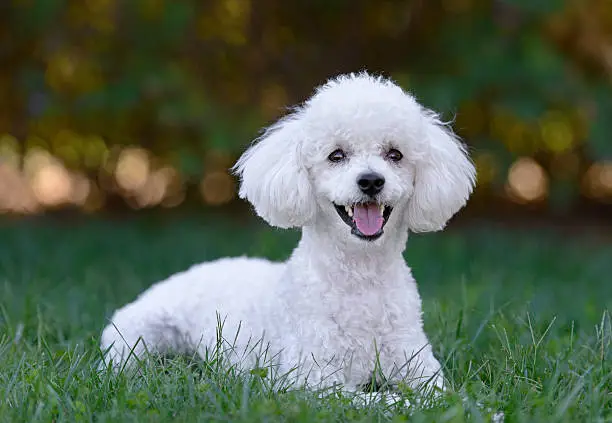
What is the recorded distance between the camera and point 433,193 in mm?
3293

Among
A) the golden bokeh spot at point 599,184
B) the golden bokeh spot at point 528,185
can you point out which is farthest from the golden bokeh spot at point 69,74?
the golden bokeh spot at point 599,184

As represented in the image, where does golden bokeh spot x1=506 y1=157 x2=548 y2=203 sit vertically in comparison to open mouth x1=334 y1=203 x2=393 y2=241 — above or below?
below

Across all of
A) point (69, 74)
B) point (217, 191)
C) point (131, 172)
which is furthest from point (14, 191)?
point (69, 74)

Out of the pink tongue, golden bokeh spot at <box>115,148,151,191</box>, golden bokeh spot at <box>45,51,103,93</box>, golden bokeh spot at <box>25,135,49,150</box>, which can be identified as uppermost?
golden bokeh spot at <box>45,51,103,93</box>

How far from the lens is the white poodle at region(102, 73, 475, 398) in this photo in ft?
10.5

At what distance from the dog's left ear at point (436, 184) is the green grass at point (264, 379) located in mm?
594

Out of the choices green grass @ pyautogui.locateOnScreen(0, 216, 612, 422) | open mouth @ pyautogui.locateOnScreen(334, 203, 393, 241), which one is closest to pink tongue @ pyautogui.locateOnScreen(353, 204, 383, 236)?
open mouth @ pyautogui.locateOnScreen(334, 203, 393, 241)

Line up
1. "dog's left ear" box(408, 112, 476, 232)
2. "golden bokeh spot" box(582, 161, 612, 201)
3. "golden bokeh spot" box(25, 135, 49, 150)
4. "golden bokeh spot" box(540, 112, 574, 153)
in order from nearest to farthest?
"dog's left ear" box(408, 112, 476, 232) < "golden bokeh spot" box(540, 112, 574, 153) < "golden bokeh spot" box(25, 135, 49, 150) < "golden bokeh spot" box(582, 161, 612, 201)

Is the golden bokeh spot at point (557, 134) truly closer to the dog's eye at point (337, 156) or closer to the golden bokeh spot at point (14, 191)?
the dog's eye at point (337, 156)

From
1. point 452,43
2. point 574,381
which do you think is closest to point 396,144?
point 574,381

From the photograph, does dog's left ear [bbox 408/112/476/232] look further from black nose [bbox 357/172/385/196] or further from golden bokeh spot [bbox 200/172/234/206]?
golden bokeh spot [bbox 200/172/234/206]

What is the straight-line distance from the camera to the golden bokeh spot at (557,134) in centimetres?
899

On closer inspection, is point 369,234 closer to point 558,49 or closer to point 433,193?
point 433,193

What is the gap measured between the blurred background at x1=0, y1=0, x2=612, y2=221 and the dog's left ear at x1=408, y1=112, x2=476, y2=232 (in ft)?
13.5
